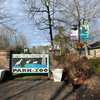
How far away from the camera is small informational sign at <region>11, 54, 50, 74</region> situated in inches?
632

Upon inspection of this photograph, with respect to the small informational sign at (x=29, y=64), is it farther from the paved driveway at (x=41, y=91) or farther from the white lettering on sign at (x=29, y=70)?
the paved driveway at (x=41, y=91)

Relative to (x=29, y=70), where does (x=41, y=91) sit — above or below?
below

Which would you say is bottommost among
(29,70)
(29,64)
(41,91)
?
(41,91)

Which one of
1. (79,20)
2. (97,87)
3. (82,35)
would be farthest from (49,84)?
(79,20)

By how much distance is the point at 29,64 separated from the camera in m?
16.2

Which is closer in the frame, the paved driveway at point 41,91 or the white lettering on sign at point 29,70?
the paved driveway at point 41,91

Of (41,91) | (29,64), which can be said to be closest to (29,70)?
(29,64)

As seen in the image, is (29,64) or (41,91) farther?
(29,64)

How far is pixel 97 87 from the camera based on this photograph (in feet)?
37.3

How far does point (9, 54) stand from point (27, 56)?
1080mm

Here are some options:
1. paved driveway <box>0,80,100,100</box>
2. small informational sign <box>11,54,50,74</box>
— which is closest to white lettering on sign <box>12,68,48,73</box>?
small informational sign <box>11,54,50,74</box>

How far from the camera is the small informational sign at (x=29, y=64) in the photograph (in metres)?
16.0

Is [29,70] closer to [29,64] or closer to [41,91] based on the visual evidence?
[29,64]

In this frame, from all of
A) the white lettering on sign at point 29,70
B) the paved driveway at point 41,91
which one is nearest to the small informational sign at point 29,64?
the white lettering on sign at point 29,70
